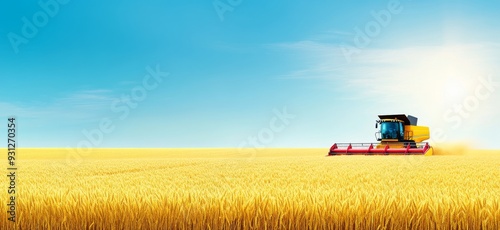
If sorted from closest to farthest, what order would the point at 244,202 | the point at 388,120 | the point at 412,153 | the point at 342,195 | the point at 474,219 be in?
the point at 474,219 → the point at 244,202 → the point at 342,195 → the point at 412,153 → the point at 388,120

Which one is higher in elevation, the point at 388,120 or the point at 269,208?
the point at 388,120

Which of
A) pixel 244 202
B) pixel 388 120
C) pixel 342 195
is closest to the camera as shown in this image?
pixel 244 202

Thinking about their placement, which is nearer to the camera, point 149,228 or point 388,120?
point 149,228

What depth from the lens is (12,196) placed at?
6.45 m

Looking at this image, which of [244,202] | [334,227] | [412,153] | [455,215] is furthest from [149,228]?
[412,153]

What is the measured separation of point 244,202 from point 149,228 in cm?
112

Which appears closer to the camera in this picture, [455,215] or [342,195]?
[455,215]

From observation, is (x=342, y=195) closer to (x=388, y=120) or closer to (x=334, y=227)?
(x=334, y=227)

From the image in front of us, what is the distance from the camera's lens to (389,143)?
31219mm

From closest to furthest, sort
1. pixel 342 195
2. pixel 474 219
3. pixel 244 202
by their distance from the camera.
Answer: pixel 474 219
pixel 244 202
pixel 342 195

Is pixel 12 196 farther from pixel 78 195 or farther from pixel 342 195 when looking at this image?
pixel 342 195

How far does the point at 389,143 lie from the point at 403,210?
26.9 metres

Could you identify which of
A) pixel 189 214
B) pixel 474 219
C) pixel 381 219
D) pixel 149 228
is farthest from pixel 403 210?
pixel 149 228

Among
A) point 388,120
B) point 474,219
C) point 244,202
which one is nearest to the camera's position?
point 474,219
